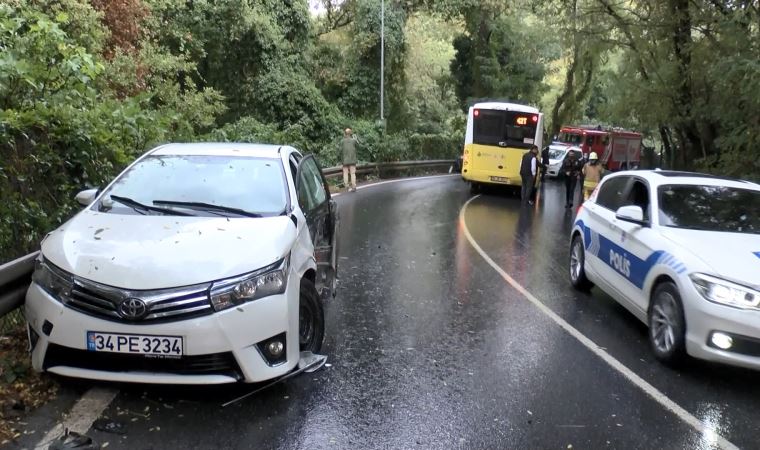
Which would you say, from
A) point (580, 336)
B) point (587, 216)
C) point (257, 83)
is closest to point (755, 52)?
point (587, 216)

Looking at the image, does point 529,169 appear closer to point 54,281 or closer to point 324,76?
point 324,76

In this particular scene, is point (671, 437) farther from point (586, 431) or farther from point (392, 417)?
point (392, 417)

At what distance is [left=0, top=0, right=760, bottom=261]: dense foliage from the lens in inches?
259

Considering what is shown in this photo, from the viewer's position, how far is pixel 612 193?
7.76 m

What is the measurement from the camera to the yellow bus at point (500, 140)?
21.3 meters

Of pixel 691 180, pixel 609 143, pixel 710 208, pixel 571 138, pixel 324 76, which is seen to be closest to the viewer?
pixel 710 208

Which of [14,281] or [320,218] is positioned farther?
[320,218]

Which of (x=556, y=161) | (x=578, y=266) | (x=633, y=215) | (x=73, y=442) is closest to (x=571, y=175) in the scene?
(x=578, y=266)

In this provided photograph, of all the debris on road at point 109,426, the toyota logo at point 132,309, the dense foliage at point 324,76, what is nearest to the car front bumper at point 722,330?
the toyota logo at point 132,309

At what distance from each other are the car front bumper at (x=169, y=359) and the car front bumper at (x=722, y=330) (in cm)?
329

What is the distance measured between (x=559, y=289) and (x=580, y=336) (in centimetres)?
207

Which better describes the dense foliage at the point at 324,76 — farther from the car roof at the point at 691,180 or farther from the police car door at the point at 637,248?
the police car door at the point at 637,248

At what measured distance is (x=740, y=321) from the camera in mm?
4773

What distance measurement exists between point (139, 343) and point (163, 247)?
2.21 ft
